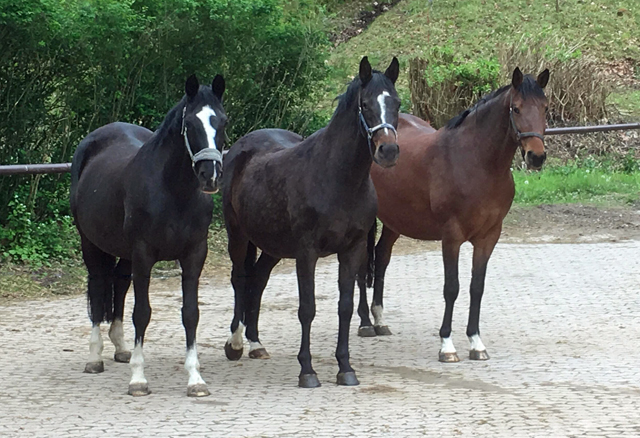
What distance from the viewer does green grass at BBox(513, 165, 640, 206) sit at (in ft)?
48.2

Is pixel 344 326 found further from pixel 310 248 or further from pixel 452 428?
pixel 452 428

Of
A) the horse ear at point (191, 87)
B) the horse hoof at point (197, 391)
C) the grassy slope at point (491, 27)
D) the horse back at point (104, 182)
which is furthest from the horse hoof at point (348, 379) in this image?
the grassy slope at point (491, 27)

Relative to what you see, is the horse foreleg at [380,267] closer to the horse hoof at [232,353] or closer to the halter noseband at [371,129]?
the horse hoof at [232,353]

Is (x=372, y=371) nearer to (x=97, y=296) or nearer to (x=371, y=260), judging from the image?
(x=371, y=260)

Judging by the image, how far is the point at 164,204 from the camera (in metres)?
5.87

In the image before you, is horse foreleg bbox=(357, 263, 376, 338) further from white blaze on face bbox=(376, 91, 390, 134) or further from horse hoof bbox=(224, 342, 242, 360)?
white blaze on face bbox=(376, 91, 390, 134)

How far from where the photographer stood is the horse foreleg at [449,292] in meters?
6.86

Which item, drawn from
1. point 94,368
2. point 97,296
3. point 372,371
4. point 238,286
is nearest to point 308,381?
point 372,371

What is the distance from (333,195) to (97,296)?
1.93 metres

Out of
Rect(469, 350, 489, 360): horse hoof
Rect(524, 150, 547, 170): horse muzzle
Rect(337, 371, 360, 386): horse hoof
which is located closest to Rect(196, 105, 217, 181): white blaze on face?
Rect(337, 371, 360, 386): horse hoof

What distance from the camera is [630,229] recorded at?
13.1 m

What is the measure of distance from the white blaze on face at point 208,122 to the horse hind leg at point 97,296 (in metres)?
1.76

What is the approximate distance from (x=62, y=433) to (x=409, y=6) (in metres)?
25.2

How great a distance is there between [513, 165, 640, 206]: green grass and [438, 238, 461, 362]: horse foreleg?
25.2ft
